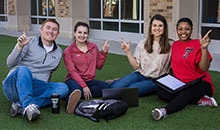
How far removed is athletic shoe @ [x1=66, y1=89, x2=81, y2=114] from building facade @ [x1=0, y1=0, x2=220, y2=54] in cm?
529

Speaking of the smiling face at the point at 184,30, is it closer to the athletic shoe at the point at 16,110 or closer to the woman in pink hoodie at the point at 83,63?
the woman in pink hoodie at the point at 83,63

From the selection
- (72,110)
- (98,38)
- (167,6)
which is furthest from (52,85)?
(98,38)

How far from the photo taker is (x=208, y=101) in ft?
14.3

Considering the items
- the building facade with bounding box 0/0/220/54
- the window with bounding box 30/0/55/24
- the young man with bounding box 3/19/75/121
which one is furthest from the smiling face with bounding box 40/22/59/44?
the window with bounding box 30/0/55/24

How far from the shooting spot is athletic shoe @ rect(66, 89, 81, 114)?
13.0 feet

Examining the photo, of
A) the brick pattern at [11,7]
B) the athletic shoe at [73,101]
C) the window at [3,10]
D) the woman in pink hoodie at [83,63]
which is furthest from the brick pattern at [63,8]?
the athletic shoe at [73,101]

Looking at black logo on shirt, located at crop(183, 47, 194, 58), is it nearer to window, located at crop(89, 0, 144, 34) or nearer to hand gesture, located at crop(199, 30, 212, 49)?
hand gesture, located at crop(199, 30, 212, 49)

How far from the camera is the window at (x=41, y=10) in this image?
15969 mm

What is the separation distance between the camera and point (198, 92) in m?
4.28

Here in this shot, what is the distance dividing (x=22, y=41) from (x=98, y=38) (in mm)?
9022

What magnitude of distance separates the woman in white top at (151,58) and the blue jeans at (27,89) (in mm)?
1024

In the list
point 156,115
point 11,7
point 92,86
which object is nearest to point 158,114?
point 156,115

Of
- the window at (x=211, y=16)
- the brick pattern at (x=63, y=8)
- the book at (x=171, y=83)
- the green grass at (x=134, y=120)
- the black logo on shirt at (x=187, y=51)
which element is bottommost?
the green grass at (x=134, y=120)

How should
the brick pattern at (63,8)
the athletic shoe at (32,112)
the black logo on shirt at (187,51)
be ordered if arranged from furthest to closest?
the brick pattern at (63,8), the black logo on shirt at (187,51), the athletic shoe at (32,112)
